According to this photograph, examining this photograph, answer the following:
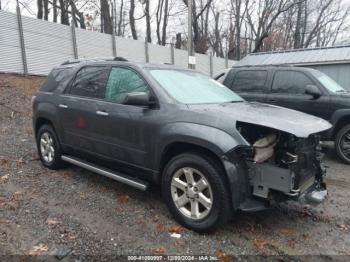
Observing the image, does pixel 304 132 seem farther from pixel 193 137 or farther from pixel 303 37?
pixel 303 37

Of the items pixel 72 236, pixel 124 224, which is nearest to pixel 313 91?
pixel 124 224

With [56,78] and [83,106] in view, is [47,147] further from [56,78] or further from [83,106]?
[83,106]

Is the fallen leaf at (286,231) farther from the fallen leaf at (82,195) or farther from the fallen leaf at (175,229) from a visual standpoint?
the fallen leaf at (82,195)

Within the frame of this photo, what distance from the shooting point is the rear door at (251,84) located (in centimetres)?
758

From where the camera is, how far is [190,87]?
4.43m

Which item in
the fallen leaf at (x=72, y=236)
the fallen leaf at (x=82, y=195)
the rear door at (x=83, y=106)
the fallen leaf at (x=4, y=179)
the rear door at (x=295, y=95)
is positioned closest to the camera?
the fallen leaf at (x=72, y=236)

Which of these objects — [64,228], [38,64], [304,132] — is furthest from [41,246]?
[38,64]

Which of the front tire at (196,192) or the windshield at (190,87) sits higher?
the windshield at (190,87)

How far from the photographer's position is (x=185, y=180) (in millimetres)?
3742

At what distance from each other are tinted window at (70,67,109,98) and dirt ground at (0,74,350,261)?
1407 mm

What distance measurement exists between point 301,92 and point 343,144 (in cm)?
137

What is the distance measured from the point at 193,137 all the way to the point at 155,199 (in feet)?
4.71

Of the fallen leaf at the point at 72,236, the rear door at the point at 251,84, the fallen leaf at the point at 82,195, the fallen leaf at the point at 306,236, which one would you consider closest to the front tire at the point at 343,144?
the rear door at the point at 251,84

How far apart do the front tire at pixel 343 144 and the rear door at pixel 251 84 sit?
1759 mm
